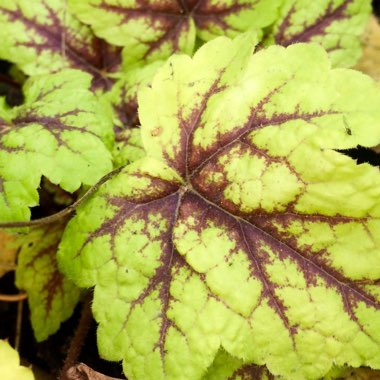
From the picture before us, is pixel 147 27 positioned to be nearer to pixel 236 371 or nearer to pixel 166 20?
pixel 166 20

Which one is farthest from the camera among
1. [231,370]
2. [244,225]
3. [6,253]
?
[6,253]

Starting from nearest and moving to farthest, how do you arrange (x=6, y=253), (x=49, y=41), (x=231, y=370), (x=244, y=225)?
(x=244, y=225) → (x=231, y=370) → (x=6, y=253) → (x=49, y=41)

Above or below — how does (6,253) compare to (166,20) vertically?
below

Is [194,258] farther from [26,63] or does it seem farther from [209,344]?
[26,63]

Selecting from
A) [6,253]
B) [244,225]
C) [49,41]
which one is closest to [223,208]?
[244,225]

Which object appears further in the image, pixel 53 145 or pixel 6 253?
pixel 6 253

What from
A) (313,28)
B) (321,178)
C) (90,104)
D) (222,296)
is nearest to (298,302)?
(222,296)
